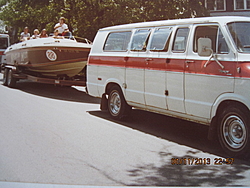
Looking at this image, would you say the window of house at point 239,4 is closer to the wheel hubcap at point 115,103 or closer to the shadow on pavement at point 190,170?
the wheel hubcap at point 115,103

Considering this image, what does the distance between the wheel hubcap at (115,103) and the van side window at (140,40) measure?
127cm

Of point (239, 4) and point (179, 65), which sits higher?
point (239, 4)

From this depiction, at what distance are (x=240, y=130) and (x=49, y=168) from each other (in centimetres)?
294

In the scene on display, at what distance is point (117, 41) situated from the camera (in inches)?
366

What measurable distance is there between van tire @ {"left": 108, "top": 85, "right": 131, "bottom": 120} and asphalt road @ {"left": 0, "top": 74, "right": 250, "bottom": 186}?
0.18 meters

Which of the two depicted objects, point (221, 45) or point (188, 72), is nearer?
point (221, 45)

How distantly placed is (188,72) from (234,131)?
1.35 m

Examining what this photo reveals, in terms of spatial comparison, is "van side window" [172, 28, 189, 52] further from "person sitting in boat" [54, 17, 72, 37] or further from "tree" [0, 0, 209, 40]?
"tree" [0, 0, 209, 40]

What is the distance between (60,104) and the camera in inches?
466

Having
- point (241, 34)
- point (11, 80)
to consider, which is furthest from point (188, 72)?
point (11, 80)

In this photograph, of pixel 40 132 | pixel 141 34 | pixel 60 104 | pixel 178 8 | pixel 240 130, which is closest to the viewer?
pixel 240 130

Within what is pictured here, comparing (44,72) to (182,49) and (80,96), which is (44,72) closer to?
(80,96)

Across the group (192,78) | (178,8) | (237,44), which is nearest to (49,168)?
(192,78)
